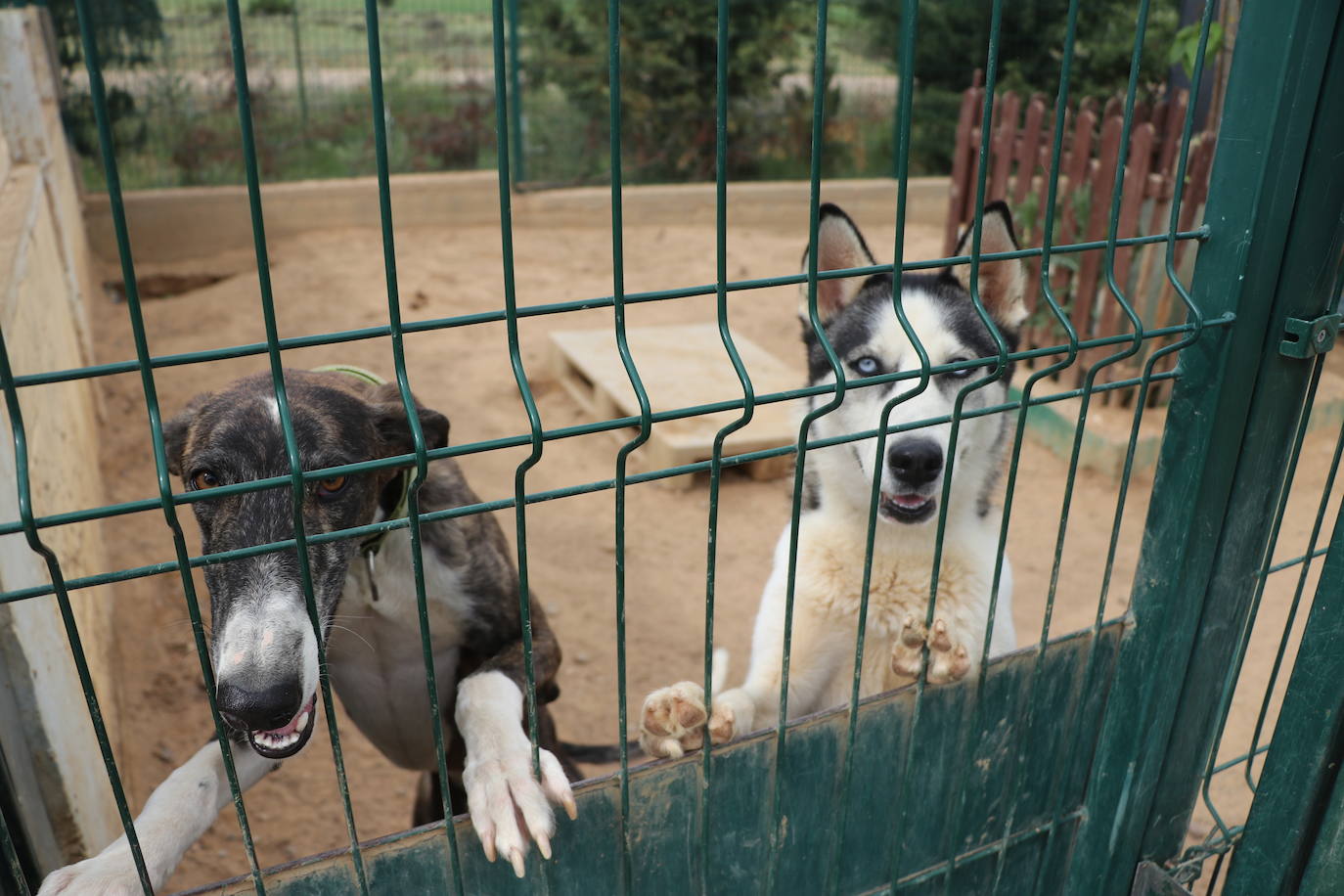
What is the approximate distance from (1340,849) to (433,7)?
10755 millimetres

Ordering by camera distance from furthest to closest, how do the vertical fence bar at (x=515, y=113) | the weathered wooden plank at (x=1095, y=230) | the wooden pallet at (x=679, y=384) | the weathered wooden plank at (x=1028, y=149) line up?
the vertical fence bar at (x=515, y=113)
the weathered wooden plank at (x=1028, y=149)
the weathered wooden plank at (x=1095, y=230)
the wooden pallet at (x=679, y=384)

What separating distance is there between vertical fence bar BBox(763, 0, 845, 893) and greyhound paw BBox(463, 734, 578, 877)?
37 centimetres

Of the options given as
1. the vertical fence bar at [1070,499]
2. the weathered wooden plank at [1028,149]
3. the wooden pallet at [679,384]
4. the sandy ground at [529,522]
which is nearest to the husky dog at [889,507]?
the vertical fence bar at [1070,499]

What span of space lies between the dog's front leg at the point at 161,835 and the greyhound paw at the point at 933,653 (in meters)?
1.18

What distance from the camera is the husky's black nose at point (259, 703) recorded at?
1.47m

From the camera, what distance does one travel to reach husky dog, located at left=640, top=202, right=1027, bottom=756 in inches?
94.6

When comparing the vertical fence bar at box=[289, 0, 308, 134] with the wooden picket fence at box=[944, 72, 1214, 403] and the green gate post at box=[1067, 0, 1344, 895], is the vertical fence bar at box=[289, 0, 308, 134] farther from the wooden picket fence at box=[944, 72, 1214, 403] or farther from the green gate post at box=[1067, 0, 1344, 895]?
the green gate post at box=[1067, 0, 1344, 895]

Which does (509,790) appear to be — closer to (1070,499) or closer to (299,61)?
(1070,499)

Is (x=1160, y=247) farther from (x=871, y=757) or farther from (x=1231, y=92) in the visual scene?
(x=871, y=757)

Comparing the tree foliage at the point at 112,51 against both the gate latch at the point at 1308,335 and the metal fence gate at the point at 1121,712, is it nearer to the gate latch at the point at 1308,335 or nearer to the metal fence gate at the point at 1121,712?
the metal fence gate at the point at 1121,712

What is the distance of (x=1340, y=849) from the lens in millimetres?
1936

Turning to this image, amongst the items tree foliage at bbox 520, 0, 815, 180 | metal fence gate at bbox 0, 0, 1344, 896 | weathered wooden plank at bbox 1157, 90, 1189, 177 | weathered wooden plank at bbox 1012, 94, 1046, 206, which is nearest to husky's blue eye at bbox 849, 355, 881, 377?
metal fence gate at bbox 0, 0, 1344, 896

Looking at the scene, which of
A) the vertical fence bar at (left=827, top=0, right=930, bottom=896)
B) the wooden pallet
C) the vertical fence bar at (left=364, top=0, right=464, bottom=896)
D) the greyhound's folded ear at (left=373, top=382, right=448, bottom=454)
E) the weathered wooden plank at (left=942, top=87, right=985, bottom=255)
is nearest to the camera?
the vertical fence bar at (left=364, top=0, right=464, bottom=896)

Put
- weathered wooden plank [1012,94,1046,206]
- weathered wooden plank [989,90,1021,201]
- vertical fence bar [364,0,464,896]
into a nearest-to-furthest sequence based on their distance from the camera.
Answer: vertical fence bar [364,0,464,896] < weathered wooden plank [1012,94,1046,206] < weathered wooden plank [989,90,1021,201]
